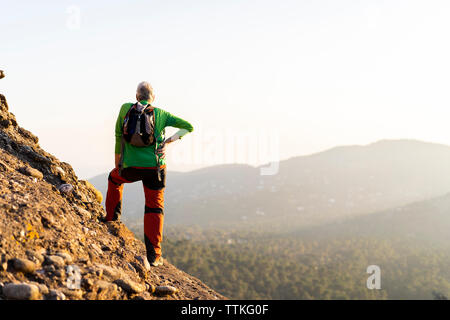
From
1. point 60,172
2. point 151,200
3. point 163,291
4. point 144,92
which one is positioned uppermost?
point 144,92

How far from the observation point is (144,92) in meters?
5.78

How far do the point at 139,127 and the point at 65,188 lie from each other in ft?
6.42

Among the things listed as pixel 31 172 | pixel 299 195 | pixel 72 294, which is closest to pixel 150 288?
pixel 72 294

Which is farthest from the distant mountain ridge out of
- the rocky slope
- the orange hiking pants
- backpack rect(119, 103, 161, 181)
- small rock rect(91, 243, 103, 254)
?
small rock rect(91, 243, 103, 254)

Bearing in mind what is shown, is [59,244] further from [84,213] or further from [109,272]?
[84,213]

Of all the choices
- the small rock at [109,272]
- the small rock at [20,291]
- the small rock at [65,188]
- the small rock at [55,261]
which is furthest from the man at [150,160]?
the small rock at [20,291]

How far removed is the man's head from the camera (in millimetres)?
5777

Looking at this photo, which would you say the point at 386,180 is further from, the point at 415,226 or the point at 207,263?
the point at 207,263

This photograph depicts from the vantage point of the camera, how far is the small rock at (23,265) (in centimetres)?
379

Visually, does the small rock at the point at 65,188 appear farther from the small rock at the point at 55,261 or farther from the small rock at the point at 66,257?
the small rock at the point at 55,261
